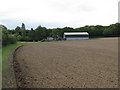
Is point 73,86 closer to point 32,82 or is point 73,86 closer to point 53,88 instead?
point 53,88

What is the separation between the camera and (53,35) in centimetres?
7325

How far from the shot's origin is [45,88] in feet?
14.4

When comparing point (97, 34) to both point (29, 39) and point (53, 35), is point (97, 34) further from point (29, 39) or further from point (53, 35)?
point (29, 39)

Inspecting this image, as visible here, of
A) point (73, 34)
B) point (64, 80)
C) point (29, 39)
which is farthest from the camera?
point (73, 34)

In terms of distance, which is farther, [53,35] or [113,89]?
[53,35]

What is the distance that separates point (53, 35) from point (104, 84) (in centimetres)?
6900

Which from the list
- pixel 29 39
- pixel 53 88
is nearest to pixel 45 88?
pixel 53 88

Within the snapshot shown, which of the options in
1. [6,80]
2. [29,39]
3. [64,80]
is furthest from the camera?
[29,39]

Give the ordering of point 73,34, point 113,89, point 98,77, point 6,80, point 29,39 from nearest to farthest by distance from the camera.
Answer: point 113,89
point 6,80
point 98,77
point 29,39
point 73,34

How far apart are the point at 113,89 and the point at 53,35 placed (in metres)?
69.4

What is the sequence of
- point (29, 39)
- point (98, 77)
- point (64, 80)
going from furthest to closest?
point (29, 39) → point (98, 77) → point (64, 80)

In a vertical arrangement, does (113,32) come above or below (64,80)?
above

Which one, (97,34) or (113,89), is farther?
(97,34)

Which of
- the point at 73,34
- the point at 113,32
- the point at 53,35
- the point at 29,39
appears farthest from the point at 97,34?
the point at 29,39
